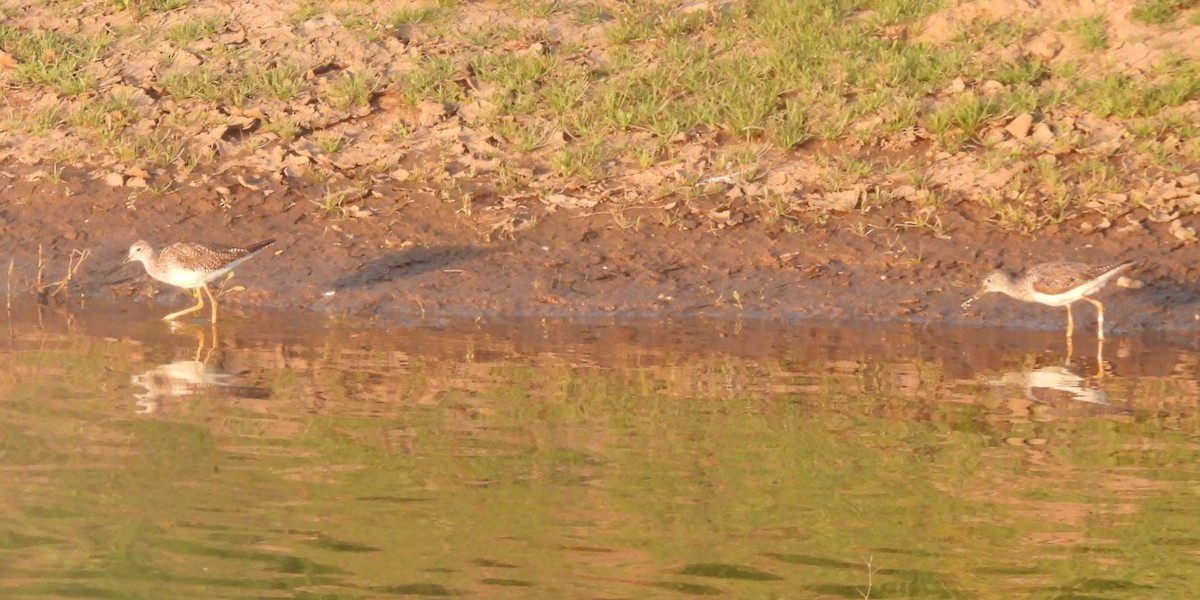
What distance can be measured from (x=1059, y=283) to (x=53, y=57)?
875 cm

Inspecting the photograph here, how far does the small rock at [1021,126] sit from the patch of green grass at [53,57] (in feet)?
24.9

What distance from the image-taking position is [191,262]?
1154 centimetres

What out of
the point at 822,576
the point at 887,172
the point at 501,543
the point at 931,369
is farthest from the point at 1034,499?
the point at 887,172

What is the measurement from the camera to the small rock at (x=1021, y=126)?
1309 cm

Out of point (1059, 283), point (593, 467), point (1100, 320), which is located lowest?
point (593, 467)

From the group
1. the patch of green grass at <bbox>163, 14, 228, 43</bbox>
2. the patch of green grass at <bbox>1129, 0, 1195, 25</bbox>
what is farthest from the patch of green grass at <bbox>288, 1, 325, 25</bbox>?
the patch of green grass at <bbox>1129, 0, 1195, 25</bbox>

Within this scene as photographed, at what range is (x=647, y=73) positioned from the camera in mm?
14039

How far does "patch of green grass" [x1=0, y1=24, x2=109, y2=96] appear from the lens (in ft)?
46.5

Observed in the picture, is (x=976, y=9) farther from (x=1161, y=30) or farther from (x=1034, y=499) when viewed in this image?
(x=1034, y=499)

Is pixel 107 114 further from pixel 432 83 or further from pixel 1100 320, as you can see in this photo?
pixel 1100 320

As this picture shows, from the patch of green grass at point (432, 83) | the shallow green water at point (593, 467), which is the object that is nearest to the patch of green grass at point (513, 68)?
the patch of green grass at point (432, 83)

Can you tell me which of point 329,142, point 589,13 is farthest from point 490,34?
point 329,142

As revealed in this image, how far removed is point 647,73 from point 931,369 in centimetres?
492

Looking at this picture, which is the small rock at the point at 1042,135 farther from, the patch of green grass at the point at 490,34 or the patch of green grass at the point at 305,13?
the patch of green grass at the point at 305,13
